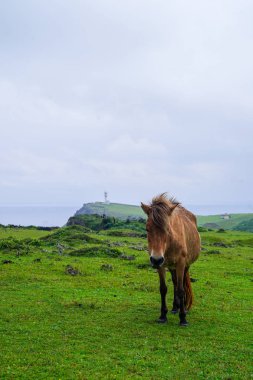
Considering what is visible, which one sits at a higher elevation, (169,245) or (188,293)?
(169,245)

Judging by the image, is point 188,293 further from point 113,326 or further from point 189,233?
point 113,326

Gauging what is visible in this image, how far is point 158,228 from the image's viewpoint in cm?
1206

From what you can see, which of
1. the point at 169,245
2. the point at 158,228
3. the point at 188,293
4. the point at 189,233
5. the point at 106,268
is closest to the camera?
the point at 158,228

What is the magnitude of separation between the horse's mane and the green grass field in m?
3.46

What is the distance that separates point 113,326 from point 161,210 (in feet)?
13.8

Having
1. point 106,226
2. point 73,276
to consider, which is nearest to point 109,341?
point 73,276

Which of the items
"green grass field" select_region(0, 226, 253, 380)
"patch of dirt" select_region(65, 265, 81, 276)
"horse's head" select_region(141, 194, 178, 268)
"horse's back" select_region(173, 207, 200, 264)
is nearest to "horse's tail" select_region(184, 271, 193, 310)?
"green grass field" select_region(0, 226, 253, 380)

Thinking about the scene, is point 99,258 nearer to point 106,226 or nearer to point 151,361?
point 151,361

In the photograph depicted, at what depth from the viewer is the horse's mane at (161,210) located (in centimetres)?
1213

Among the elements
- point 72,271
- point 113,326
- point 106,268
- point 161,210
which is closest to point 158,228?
point 161,210

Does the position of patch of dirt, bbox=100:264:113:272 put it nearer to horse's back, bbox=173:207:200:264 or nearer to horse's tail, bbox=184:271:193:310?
horse's back, bbox=173:207:200:264

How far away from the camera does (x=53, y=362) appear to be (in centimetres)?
992

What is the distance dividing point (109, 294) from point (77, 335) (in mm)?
5966

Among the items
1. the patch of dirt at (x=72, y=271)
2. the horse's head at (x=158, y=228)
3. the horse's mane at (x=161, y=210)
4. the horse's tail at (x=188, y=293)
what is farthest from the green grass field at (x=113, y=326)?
the horse's mane at (x=161, y=210)
